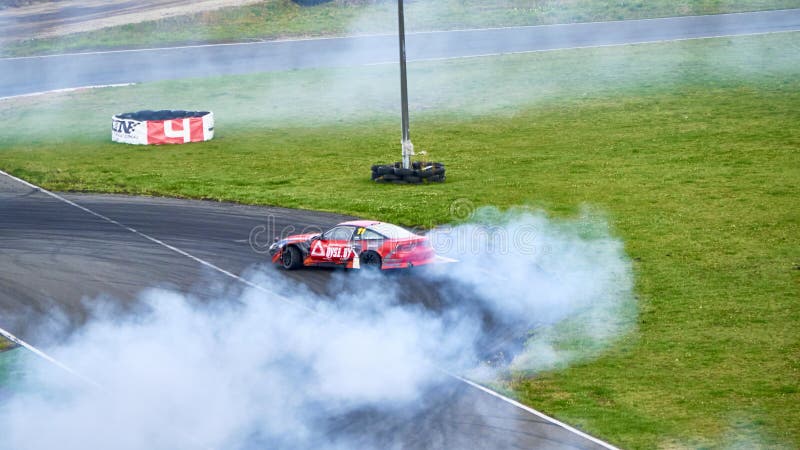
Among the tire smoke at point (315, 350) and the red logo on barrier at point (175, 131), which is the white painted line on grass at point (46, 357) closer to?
the tire smoke at point (315, 350)

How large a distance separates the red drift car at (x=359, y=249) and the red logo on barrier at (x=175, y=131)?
19.1 m

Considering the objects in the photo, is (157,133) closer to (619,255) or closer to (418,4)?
(619,255)

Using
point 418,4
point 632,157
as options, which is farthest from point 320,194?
point 418,4

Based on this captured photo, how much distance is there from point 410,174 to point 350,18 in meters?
36.4

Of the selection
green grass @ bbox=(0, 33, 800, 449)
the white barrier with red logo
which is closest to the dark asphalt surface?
green grass @ bbox=(0, 33, 800, 449)

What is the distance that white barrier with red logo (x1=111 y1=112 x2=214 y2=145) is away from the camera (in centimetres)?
4156

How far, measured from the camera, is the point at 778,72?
1975 inches

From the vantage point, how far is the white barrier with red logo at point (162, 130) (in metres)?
41.6

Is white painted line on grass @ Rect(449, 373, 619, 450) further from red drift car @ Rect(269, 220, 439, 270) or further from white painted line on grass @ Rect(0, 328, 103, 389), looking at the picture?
white painted line on grass @ Rect(0, 328, 103, 389)

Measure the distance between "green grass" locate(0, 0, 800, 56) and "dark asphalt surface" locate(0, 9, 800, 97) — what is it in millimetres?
1716

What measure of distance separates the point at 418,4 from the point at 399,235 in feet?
169

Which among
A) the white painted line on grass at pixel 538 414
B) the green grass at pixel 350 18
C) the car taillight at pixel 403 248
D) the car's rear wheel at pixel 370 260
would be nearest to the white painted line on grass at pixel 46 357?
the white painted line on grass at pixel 538 414

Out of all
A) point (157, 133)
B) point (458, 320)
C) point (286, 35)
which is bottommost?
point (458, 320)

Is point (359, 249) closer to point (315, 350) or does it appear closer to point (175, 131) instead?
point (315, 350)
